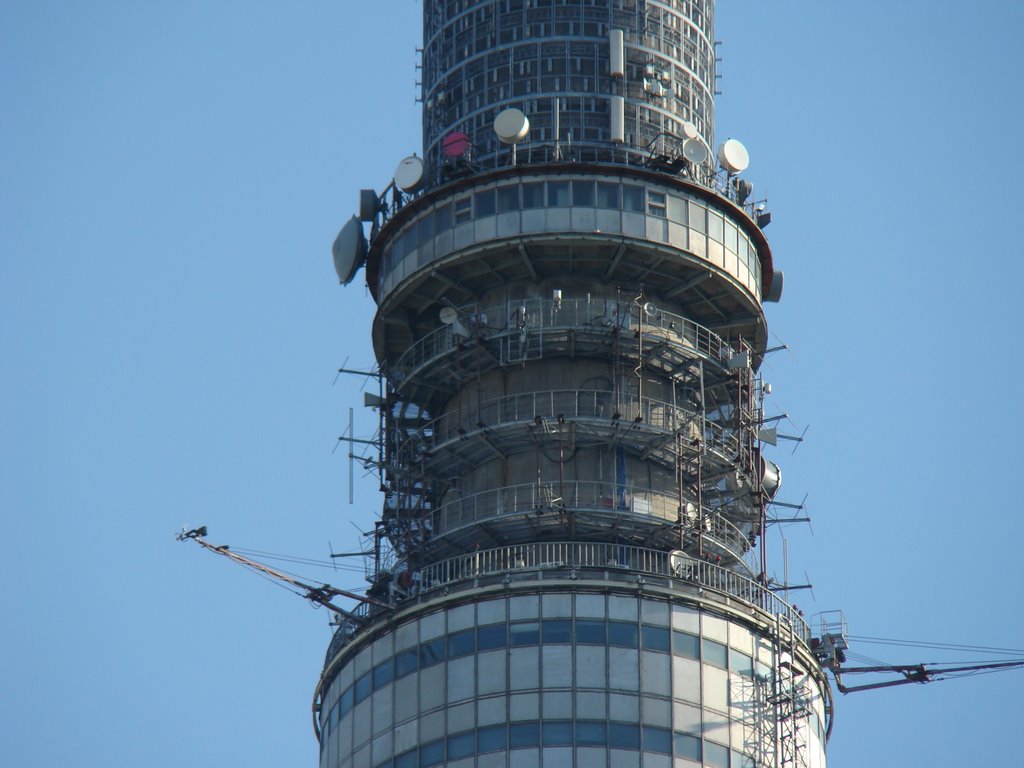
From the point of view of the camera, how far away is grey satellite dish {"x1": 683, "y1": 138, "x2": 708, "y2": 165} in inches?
5231

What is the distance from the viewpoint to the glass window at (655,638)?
4690 inches

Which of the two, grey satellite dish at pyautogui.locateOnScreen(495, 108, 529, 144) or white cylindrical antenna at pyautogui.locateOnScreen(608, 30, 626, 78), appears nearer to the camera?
grey satellite dish at pyautogui.locateOnScreen(495, 108, 529, 144)

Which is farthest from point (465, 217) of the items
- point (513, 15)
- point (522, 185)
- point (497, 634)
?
point (497, 634)

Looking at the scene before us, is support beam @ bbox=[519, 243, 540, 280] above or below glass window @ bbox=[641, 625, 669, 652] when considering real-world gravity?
above

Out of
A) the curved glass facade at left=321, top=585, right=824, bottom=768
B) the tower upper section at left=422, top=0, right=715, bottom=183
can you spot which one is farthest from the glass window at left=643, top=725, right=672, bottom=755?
the tower upper section at left=422, top=0, right=715, bottom=183

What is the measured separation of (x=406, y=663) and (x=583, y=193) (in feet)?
79.4

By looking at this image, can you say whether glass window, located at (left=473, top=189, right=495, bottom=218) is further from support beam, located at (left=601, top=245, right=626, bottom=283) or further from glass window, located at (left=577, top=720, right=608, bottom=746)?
glass window, located at (left=577, top=720, right=608, bottom=746)

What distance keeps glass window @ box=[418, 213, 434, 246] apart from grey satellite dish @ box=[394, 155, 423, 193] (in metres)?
1.93

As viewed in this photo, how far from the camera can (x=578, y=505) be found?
125 meters

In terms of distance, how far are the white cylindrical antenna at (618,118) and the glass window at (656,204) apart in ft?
11.9

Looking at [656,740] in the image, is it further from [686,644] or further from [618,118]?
[618,118]

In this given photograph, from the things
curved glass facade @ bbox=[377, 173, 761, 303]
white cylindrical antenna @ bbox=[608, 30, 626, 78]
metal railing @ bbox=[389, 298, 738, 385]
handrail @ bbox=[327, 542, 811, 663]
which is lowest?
handrail @ bbox=[327, 542, 811, 663]

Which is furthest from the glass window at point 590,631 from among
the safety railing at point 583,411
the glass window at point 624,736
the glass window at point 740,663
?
the safety railing at point 583,411

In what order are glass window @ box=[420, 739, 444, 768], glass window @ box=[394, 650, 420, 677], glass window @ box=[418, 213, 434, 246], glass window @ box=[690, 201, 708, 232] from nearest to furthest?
glass window @ box=[420, 739, 444, 768] < glass window @ box=[394, 650, 420, 677] < glass window @ box=[690, 201, 708, 232] < glass window @ box=[418, 213, 434, 246]
